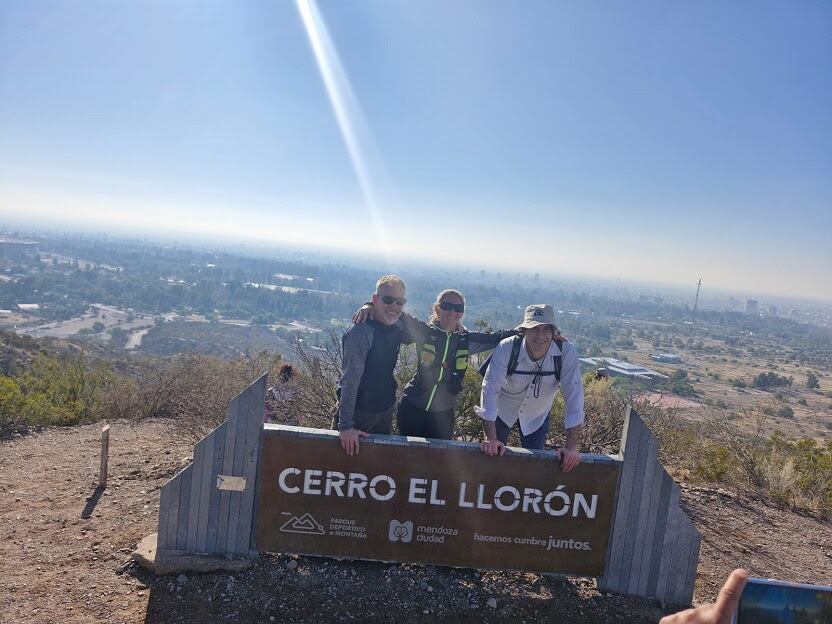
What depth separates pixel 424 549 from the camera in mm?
3324

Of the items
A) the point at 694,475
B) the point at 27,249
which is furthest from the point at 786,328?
the point at 27,249

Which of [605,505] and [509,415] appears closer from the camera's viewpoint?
[605,505]

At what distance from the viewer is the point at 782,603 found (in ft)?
4.43

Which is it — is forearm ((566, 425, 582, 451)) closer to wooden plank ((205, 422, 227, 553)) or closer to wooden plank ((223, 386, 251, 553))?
wooden plank ((223, 386, 251, 553))

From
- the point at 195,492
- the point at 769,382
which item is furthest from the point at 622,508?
the point at 769,382

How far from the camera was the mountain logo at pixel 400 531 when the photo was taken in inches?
130

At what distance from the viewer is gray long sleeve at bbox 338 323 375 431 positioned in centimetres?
322

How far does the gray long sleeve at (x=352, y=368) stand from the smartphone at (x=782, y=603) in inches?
90.9

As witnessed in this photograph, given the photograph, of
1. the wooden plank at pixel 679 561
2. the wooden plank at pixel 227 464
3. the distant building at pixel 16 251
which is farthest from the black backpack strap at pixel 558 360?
the distant building at pixel 16 251

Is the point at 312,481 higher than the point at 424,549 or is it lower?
higher

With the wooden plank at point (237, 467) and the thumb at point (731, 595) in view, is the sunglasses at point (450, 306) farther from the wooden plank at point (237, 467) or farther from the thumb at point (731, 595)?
the thumb at point (731, 595)

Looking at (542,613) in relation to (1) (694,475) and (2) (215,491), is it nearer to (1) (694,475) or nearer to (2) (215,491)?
(2) (215,491)

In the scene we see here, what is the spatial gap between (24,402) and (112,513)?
12.3 ft

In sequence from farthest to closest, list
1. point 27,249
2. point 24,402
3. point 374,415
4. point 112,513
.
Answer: point 27,249 < point 24,402 < point 112,513 < point 374,415
